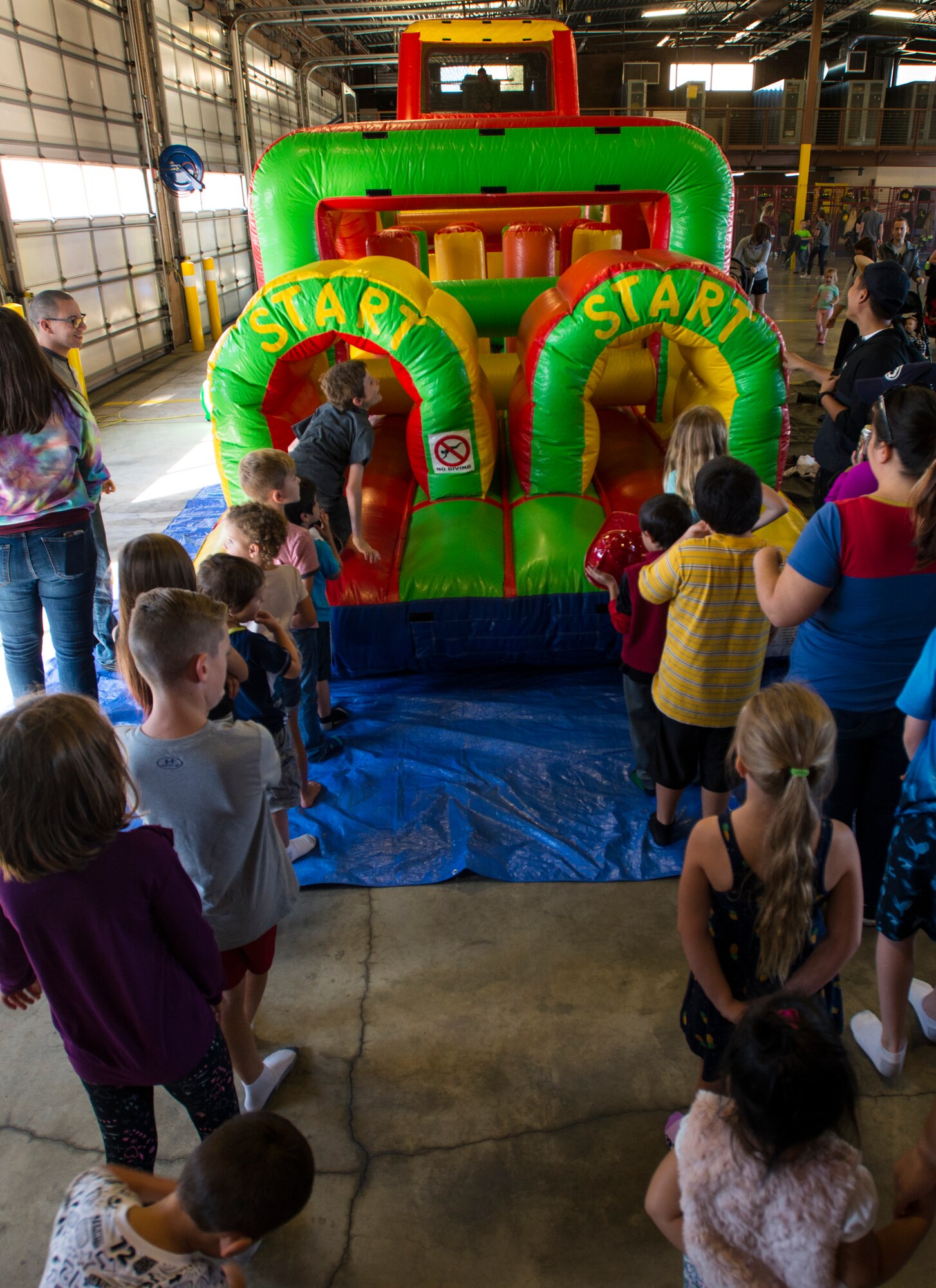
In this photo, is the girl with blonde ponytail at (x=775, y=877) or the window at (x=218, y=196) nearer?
the girl with blonde ponytail at (x=775, y=877)

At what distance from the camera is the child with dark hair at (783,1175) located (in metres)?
1.02

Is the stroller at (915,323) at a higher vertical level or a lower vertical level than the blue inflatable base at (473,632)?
higher

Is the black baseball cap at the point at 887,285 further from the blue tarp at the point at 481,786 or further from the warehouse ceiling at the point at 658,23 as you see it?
the warehouse ceiling at the point at 658,23

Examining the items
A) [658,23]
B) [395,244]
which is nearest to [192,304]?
[395,244]

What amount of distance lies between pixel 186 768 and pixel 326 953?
1.11 metres

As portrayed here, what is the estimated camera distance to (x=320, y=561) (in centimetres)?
311

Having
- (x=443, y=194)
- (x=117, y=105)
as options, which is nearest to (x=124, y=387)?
(x=117, y=105)

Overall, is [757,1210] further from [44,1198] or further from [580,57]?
[580,57]

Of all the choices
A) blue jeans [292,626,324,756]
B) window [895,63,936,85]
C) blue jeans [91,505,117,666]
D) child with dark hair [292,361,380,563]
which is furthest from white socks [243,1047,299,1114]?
window [895,63,936,85]

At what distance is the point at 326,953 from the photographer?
2.53 meters

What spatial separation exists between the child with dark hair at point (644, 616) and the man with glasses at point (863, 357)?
45.5 inches

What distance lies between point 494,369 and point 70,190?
6.86m

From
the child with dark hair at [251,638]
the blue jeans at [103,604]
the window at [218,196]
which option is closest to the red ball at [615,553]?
the child with dark hair at [251,638]

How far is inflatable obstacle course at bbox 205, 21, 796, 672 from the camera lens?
3.91m
